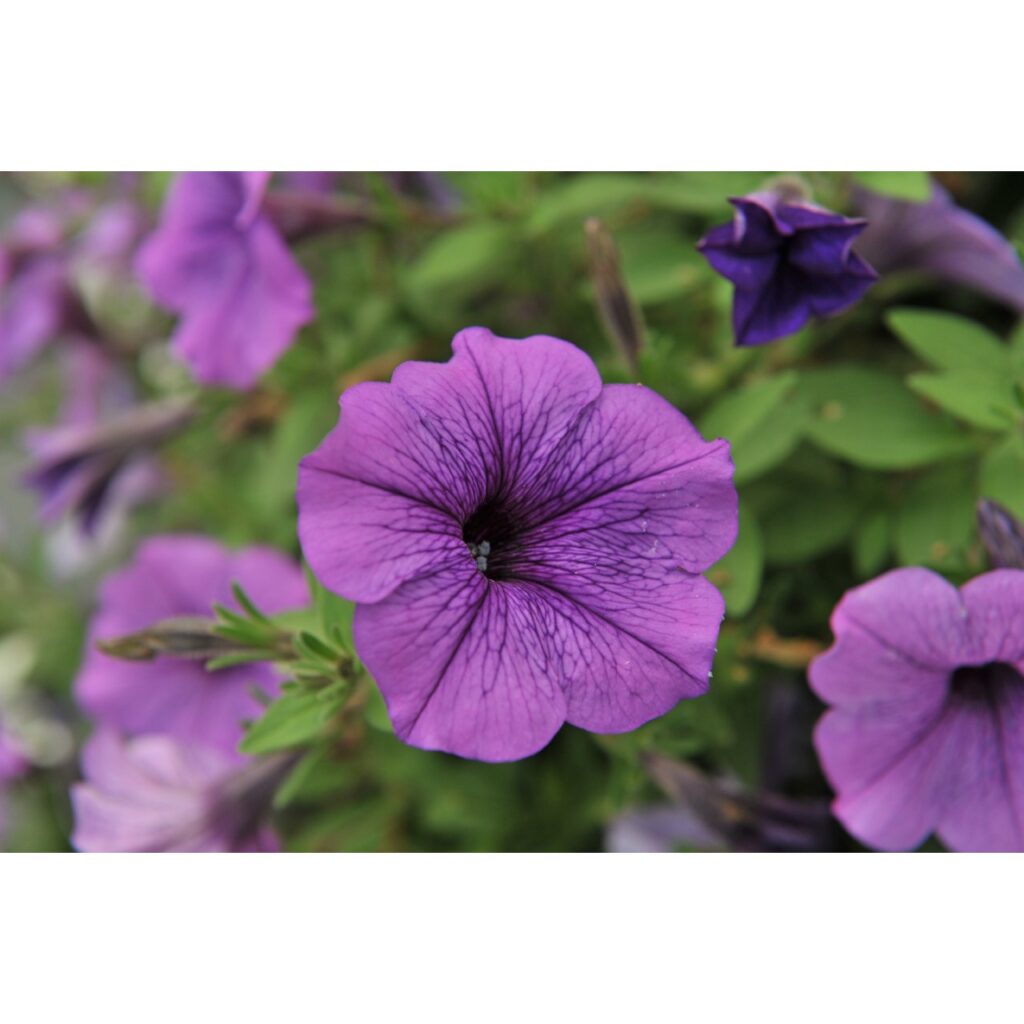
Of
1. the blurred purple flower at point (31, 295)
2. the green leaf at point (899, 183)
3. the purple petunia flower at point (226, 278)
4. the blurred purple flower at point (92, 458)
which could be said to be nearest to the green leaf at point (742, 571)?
the green leaf at point (899, 183)

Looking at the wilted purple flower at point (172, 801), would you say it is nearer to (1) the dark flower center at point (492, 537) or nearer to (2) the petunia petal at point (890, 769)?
(1) the dark flower center at point (492, 537)

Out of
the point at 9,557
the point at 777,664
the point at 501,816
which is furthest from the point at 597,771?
the point at 9,557

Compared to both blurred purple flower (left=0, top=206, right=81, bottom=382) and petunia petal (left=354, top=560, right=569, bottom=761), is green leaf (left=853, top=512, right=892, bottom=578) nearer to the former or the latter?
petunia petal (left=354, top=560, right=569, bottom=761)

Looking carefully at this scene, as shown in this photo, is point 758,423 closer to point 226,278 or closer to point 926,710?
point 926,710

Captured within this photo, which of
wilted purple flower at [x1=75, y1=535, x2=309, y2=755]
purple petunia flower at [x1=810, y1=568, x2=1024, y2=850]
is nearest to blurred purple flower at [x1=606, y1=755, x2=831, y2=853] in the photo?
purple petunia flower at [x1=810, y1=568, x2=1024, y2=850]

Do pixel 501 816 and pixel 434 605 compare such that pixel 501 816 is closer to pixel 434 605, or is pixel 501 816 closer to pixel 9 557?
pixel 434 605
